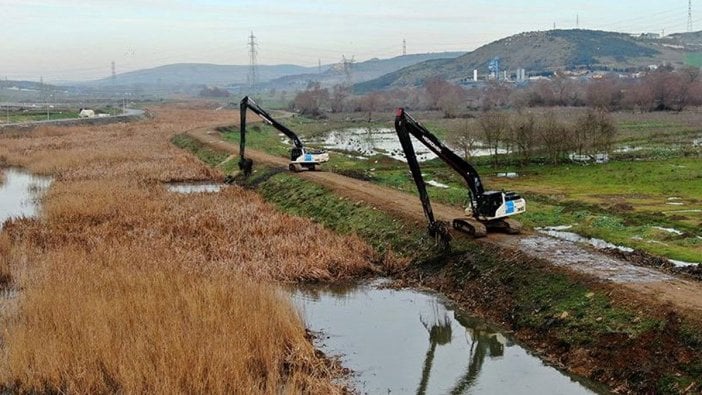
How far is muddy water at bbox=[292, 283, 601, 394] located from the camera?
12.9 meters

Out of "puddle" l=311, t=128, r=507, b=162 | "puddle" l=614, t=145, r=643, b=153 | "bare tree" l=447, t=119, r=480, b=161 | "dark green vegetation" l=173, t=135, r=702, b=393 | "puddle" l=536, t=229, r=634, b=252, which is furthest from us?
"puddle" l=311, t=128, r=507, b=162

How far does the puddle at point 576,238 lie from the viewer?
20.9 meters

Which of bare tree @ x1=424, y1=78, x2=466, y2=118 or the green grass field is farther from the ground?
bare tree @ x1=424, y1=78, x2=466, y2=118

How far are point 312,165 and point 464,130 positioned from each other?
609 inches

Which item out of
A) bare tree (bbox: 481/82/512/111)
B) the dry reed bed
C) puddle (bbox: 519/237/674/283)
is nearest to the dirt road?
puddle (bbox: 519/237/674/283)

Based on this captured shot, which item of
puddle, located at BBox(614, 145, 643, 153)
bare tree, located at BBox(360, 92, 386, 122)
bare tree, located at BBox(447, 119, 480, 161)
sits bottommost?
puddle, located at BBox(614, 145, 643, 153)

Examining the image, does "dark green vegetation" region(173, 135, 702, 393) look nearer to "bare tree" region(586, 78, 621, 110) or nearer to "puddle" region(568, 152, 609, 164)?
"puddle" region(568, 152, 609, 164)

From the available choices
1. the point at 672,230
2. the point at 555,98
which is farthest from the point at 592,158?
the point at 555,98

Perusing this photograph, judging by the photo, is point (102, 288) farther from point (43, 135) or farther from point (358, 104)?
point (358, 104)

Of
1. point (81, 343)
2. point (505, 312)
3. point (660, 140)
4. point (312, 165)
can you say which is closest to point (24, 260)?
point (81, 343)

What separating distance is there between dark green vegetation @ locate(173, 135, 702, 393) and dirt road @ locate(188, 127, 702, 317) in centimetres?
46

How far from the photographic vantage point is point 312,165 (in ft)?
127

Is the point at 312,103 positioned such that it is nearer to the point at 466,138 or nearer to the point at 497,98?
the point at 497,98

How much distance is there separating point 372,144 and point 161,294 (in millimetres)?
56789
